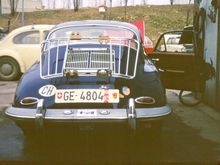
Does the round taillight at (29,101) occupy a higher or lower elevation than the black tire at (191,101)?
higher

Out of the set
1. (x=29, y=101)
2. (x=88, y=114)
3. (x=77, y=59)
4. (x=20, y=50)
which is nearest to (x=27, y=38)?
(x=20, y=50)

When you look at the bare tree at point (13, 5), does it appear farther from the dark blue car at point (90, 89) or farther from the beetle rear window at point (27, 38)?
the dark blue car at point (90, 89)

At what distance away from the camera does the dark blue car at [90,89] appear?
4.63m

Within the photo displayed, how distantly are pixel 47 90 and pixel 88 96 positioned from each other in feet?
1.48

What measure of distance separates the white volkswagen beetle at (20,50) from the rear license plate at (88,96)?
8.41 m

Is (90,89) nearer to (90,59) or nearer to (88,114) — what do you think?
(88,114)

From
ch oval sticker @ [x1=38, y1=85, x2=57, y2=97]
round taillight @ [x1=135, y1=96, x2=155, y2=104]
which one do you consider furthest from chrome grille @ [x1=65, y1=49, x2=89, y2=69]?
round taillight @ [x1=135, y1=96, x2=155, y2=104]

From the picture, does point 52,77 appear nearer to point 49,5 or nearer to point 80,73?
point 80,73

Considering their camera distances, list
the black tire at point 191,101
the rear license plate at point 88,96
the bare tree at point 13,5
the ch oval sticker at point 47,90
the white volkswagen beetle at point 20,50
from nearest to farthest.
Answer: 1. the rear license plate at point 88,96
2. the ch oval sticker at point 47,90
3. the black tire at point 191,101
4. the white volkswagen beetle at point 20,50
5. the bare tree at point 13,5

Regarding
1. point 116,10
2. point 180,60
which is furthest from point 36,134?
point 116,10

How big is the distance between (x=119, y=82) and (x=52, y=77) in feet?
2.33

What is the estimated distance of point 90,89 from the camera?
15.7 feet

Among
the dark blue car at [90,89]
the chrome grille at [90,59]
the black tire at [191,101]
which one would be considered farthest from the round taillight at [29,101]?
the black tire at [191,101]

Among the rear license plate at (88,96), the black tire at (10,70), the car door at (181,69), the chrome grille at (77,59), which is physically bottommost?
the black tire at (10,70)
